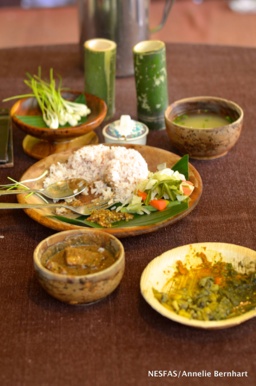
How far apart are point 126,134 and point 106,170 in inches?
8.9

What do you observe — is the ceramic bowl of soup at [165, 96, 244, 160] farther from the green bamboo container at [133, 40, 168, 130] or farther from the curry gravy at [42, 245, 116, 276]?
the curry gravy at [42, 245, 116, 276]

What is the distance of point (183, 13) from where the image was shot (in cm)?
392

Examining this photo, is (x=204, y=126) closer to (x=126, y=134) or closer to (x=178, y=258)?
(x=126, y=134)

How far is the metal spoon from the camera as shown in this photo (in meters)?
1.40

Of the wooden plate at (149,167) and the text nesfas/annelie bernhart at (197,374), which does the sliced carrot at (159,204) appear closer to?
the wooden plate at (149,167)

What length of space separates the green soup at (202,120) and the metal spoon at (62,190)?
36 cm

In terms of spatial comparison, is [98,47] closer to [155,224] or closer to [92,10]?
[92,10]

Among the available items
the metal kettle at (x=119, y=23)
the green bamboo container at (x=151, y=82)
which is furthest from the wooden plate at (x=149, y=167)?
the metal kettle at (x=119, y=23)

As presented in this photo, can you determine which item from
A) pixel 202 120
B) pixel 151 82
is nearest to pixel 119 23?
pixel 151 82

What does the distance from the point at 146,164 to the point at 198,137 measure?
19cm

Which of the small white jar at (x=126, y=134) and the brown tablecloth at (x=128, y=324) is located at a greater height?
the small white jar at (x=126, y=134)

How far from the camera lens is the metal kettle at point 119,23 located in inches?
79.6

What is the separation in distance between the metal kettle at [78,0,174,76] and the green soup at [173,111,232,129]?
0.50m

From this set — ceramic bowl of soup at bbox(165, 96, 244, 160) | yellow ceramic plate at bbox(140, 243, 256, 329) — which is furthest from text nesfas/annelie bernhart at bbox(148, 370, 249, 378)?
ceramic bowl of soup at bbox(165, 96, 244, 160)
